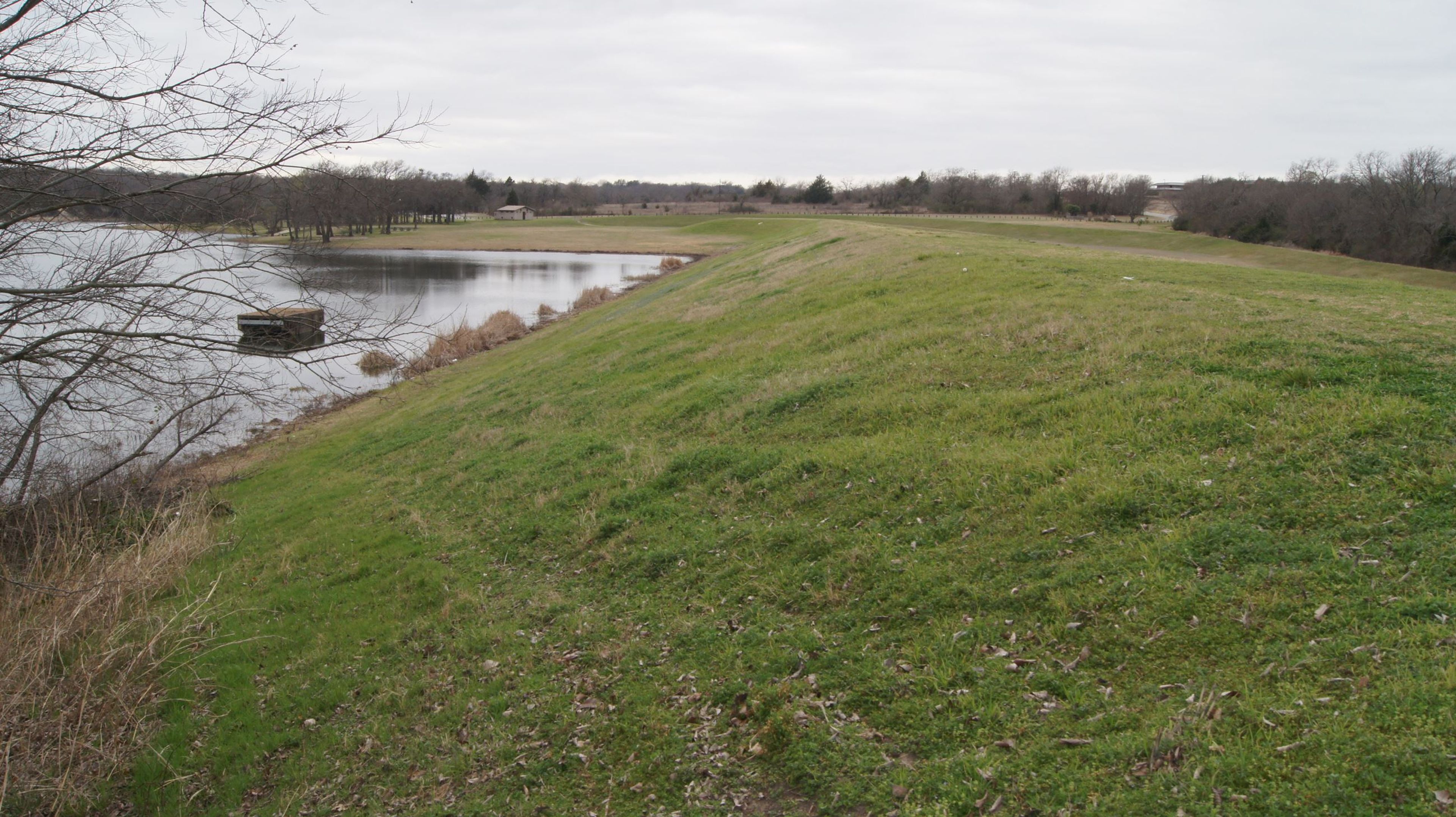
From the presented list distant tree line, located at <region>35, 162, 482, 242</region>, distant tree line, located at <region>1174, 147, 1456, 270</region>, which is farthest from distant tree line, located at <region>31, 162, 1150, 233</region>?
distant tree line, located at <region>1174, 147, 1456, 270</region>

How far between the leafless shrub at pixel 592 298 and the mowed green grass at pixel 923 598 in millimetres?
25967

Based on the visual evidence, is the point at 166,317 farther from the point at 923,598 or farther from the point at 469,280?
the point at 469,280

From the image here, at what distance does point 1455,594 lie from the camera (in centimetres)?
431

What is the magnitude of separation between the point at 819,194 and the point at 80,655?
111 meters

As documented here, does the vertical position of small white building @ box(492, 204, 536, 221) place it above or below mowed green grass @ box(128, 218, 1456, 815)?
above

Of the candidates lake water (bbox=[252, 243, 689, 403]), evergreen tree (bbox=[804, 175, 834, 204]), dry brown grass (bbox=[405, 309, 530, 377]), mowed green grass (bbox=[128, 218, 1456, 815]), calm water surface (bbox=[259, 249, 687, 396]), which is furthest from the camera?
evergreen tree (bbox=[804, 175, 834, 204])

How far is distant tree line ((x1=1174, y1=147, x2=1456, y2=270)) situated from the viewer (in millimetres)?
37531

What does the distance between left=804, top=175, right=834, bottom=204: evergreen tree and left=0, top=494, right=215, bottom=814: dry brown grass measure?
107344 mm

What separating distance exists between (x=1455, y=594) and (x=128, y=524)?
1489 cm

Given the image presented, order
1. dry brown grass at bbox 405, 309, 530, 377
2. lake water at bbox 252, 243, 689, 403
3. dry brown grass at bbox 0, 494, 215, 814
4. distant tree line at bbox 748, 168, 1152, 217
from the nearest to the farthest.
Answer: dry brown grass at bbox 0, 494, 215, 814 → lake water at bbox 252, 243, 689, 403 → dry brown grass at bbox 405, 309, 530, 377 → distant tree line at bbox 748, 168, 1152, 217

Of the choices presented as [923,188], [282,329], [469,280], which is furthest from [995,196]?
[282,329]

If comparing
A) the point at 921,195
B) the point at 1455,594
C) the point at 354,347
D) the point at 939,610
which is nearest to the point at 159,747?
the point at 354,347

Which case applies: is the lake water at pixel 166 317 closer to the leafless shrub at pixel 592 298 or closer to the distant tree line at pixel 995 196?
the leafless shrub at pixel 592 298

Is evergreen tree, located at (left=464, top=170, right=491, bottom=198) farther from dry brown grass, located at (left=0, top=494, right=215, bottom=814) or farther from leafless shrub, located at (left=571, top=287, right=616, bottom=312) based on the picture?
dry brown grass, located at (left=0, top=494, right=215, bottom=814)
